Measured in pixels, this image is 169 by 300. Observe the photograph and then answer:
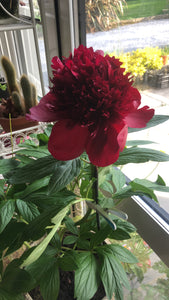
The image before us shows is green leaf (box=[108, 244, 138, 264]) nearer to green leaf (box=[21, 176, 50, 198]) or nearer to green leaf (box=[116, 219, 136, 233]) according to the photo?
green leaf (box=[116, 219, 136, 233])

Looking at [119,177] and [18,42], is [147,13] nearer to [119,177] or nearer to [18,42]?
[119,177]

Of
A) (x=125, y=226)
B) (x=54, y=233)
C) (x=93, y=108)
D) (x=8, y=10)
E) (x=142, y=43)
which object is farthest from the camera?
(x=8, y=10)

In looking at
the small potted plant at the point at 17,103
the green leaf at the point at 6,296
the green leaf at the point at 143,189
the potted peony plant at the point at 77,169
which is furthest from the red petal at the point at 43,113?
the small potted plant at the point at 17,103

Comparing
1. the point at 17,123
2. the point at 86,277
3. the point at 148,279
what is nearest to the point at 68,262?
the point at 86,277

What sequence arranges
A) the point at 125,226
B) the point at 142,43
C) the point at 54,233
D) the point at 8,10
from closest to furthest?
the point at 54,233, the point at 125,226, the point at 142,43, the point at 8,10

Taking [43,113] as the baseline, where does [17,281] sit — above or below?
below

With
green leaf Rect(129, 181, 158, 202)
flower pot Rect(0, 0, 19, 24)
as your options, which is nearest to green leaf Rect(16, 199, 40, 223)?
green leaf Rect(129, 181, 158, 202)

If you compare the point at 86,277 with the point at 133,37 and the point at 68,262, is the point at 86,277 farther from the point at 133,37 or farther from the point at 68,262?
the point at 133,37
